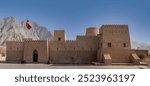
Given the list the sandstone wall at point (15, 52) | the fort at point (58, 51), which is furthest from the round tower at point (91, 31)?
the sandstone wall at point (15, 52)

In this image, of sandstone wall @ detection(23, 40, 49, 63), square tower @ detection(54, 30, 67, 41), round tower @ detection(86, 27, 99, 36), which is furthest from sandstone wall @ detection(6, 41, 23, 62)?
round tower @ detection(86, 27, 99, 36)

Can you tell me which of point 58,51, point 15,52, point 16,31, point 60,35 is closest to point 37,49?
point 58,51

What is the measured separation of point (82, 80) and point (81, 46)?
71.4ft

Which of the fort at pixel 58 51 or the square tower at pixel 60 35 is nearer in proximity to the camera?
the fort at pixel 58 51

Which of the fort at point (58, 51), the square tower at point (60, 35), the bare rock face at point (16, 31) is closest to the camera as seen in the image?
the fort at point (58, 51)

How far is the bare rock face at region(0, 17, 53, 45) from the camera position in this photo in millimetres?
93675

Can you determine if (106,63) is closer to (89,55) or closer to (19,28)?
(89,55)

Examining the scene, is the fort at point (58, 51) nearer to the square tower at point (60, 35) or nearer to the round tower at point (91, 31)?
the square tower at point (60, 35)

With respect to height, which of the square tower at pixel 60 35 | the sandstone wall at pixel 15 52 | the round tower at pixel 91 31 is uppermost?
the round tower at pixel 91 31

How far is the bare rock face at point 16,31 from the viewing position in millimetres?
93675

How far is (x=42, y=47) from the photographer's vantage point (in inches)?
1165

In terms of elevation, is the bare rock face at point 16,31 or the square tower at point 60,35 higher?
the bare rock face at point 16,31

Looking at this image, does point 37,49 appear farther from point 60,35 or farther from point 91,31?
point 91,31

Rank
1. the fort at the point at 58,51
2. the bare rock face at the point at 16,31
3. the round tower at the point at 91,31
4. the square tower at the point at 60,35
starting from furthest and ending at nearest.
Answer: the bare rock face at the point at 16,31
the round tower at the point at 91,31
the square tower at the point at 60,35
the fort at the point at 58,51
